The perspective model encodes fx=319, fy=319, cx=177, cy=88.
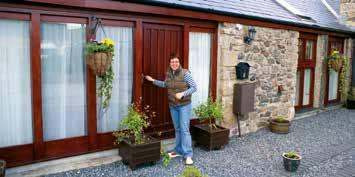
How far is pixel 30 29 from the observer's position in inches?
171

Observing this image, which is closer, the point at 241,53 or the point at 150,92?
the point at 150,92

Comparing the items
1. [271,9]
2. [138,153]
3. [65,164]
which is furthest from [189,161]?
[271,9]

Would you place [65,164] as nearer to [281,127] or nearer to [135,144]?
[135,144]

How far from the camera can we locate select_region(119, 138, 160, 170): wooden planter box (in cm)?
475

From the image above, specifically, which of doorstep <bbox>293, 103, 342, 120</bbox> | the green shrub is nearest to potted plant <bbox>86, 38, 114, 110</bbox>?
the green shrub

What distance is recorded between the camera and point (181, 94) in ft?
16.4

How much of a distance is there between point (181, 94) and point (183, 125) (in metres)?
0.56

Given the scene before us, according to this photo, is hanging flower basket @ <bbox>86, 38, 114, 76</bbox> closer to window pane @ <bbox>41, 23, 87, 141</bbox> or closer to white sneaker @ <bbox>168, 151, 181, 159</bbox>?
window pane @ <bbox>41, 23, 87, 141</bbox>

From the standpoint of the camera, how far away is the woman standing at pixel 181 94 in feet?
16.7

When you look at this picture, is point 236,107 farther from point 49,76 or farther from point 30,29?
point 30,29

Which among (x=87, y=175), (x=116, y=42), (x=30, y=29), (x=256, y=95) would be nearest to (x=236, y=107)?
(x=256, y=95)

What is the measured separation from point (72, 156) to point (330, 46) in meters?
8.81

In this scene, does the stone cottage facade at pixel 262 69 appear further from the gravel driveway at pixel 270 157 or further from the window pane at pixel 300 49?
the window pane at pixel 300 49

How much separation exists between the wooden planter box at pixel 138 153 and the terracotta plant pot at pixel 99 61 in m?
1.18
